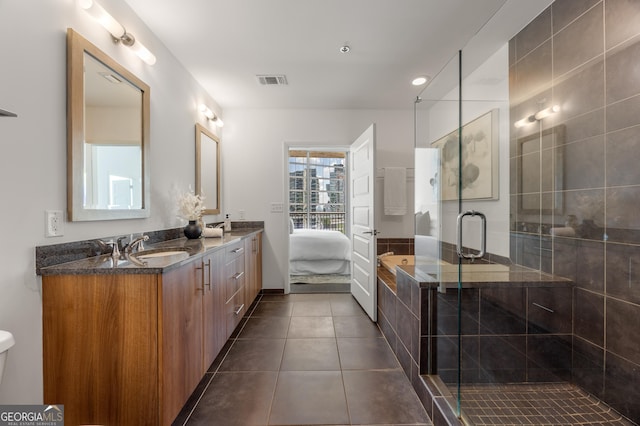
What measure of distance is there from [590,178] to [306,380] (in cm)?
211

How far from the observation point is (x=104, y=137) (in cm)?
171

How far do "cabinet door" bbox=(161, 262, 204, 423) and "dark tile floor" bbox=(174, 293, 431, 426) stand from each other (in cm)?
22

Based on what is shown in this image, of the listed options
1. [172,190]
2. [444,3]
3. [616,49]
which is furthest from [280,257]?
[616,49]

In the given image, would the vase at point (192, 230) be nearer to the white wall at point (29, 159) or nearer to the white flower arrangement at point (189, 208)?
the white flower arrangement at point (189, 208)

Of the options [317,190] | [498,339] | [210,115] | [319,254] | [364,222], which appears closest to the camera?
[498,339]

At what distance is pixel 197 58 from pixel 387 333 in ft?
9.77

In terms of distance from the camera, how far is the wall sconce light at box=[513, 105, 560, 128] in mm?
1800

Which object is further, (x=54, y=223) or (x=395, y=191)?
(x=395, y=191)

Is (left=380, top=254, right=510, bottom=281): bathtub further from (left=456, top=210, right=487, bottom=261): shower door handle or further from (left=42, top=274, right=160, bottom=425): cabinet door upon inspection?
(left=42, top=274, right=160, bottom=425): cabinet door

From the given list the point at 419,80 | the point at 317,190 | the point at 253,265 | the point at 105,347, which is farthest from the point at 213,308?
the point at 317,190

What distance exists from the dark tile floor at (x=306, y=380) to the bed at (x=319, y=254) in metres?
1.75

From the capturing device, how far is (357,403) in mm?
1722

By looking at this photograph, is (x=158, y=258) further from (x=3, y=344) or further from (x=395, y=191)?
(x=395, y=191)

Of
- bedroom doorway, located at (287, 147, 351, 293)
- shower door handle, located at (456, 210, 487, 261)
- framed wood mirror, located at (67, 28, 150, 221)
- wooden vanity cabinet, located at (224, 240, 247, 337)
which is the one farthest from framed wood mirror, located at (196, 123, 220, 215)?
bedroom doorway, located at (287, 147, 351, 293)
